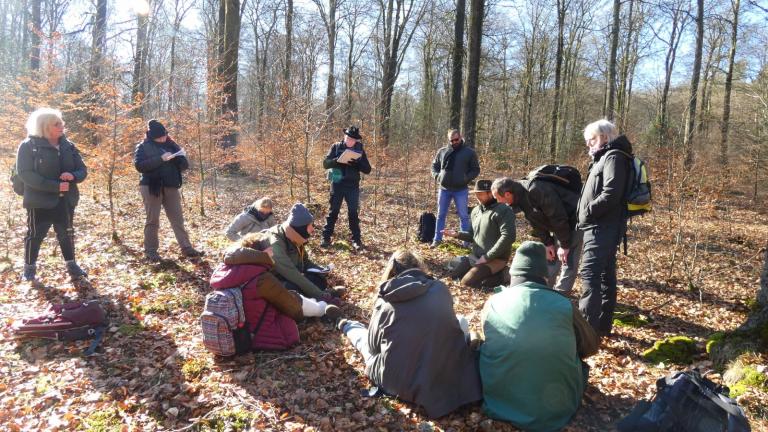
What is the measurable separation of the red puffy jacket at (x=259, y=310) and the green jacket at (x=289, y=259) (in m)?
0.64

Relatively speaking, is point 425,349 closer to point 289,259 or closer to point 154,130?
point 289,259

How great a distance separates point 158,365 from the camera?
12.7 feet

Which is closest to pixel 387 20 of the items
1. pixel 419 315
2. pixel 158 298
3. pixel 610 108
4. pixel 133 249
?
pixel 610 108

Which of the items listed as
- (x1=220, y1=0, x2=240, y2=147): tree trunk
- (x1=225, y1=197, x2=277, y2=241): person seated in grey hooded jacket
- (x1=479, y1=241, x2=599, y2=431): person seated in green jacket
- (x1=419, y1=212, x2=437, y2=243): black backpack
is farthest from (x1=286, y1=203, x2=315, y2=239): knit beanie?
(x1=220, y1=0, x2=240, y2=147): tree trunk

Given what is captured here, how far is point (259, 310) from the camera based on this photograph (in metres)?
3.91

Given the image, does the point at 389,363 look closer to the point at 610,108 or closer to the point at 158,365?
the point at 158,365

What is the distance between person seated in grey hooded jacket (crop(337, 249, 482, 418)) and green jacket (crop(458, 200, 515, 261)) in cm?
254

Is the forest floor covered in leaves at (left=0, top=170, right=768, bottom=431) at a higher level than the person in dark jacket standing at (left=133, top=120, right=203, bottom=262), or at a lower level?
lower

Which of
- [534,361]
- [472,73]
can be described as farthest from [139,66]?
[534,361]

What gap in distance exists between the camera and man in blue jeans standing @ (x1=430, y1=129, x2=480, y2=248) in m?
7.62

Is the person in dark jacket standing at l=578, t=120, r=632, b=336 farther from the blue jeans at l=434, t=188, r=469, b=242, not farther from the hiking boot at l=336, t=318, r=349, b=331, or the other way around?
the blue jeans at l=434, t=188, r=469, b=242

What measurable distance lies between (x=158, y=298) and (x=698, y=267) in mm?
8090

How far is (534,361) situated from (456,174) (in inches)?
199

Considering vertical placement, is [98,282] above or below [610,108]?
below
